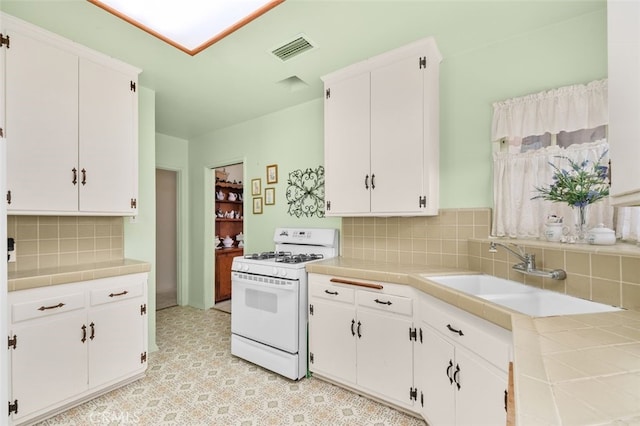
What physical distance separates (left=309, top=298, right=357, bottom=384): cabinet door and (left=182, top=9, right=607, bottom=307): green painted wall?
97 cm

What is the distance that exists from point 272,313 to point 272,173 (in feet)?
5.52

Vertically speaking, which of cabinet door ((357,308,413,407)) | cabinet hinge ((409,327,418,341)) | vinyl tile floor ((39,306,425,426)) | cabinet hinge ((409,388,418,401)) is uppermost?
cabinet hinge ((409,327,418,341))

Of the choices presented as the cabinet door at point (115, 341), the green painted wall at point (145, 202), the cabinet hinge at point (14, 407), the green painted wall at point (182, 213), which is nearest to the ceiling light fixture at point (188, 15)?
the green painted wall at point (145, 202)

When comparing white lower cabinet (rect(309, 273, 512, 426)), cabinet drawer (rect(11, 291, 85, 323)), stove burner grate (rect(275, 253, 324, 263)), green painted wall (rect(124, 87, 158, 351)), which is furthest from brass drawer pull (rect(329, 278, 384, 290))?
green painted wall (rect(124, 87, 158, 351))

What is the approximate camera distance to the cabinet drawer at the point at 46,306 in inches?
66.1

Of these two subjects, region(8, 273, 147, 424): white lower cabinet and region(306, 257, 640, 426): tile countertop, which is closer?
region(306, 257, 640, 426): tile countertop

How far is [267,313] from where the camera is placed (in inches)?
91.7

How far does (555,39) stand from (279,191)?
2.64 meters

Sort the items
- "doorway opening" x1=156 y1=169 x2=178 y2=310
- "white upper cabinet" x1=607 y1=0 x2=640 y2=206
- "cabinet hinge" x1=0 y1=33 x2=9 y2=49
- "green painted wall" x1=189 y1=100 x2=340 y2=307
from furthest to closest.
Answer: "doorway opening" x1=156 y1=169 x2=178 y2=310, "green painted wall" x1=189 y1=100 x2=340 y2=307, "cabinet hinge" x1=0 y1=33 x2=9 y2=49, "white upper cabinet" x1=607 y1=0 x2=640 y2=206

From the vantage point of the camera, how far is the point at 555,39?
6.00 feet

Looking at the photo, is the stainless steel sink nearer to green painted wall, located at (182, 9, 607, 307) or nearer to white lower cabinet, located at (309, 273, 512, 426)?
white lower cabinet, located at (309, 273, 512, 426)

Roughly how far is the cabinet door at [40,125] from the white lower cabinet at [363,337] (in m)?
1.92

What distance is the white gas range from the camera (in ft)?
7.24

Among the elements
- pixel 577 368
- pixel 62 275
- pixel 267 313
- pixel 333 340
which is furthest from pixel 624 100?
pixel 62 275
